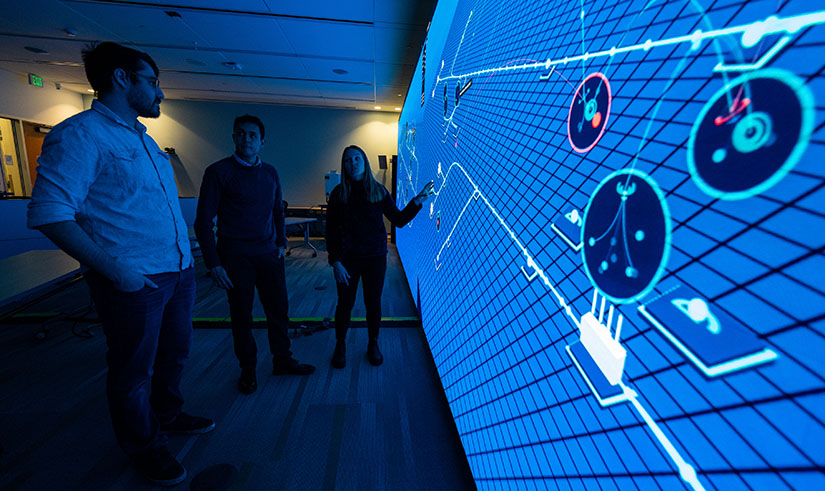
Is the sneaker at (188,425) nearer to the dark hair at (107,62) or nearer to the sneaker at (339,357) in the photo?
the sneaker at (339,357)

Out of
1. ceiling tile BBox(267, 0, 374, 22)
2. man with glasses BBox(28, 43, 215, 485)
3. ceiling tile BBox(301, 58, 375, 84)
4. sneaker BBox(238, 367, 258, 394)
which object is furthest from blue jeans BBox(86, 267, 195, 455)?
ceiling tile BBox(301, 58, 375, 84)

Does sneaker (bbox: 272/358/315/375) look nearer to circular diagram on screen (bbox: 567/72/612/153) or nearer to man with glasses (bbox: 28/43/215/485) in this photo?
man with glasses (bbox: 28/43/215/485)

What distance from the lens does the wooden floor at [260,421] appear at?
4.28 ft

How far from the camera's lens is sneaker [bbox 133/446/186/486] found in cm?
123

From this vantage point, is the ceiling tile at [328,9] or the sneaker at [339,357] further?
the ceiling tile at [328,9]

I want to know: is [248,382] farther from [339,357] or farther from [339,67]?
[339,67]

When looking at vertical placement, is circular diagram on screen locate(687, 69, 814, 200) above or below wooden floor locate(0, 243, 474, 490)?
above

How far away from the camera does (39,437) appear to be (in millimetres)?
1467

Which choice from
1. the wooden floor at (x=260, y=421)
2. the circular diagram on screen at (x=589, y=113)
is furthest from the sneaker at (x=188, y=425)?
the circular diagram on screen at (x=589, y=113)

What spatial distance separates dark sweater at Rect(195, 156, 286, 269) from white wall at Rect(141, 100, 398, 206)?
5.74 m

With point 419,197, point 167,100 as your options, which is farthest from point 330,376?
point 167,100

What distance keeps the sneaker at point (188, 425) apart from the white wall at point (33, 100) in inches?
289

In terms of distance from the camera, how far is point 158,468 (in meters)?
1.23

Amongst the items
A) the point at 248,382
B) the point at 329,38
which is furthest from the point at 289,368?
the point at 329,38
